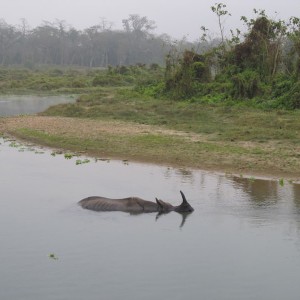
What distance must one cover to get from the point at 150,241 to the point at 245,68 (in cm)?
1983

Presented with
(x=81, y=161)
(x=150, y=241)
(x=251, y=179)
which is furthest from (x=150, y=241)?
(x=81, y=161)

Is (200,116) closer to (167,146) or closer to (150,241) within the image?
(167,146)

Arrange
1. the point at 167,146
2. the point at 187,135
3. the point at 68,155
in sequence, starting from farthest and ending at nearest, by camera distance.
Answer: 1. the point at 187,135
2. the point at 167,146
3. the point at 68,155

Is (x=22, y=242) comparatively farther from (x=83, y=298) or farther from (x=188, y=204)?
(x=188, y=204)

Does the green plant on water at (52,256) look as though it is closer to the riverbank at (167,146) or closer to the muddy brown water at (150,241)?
the muddy brown water at (150,241)

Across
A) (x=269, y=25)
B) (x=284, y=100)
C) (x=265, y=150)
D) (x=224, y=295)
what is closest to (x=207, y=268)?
(x=224, y=295)

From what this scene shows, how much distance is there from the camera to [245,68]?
26.8m

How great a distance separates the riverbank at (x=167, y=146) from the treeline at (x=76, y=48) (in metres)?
68.6

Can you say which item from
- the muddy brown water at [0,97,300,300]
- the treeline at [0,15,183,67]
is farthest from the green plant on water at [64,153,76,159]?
the treeline at [0,15,183,67]

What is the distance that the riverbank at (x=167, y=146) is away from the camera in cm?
1327

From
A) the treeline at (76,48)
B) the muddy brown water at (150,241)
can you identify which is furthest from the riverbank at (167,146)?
the treeline at (76,48)

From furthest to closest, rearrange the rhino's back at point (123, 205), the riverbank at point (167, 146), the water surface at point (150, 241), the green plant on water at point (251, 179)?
1. the riverbank at point (167, 146)
2. the green plant on water at point (251, 179)
3. the rhino's back at point (123, 205)
4. the water surface at point (150, 241)

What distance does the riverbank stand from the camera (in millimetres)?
13274

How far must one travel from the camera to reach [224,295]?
6418mm
